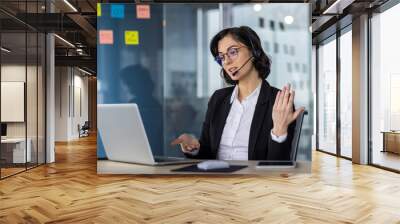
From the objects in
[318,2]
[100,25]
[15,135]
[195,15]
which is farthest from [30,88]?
[318,2]

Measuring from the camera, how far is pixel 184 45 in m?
6.04

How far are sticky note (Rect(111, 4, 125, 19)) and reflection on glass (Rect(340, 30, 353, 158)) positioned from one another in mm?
5045

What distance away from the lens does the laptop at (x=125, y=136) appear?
5875 mm

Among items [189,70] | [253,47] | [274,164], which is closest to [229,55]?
[253,47]

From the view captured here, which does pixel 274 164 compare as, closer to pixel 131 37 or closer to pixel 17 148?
pixel 131 37

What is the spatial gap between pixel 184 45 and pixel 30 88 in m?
3.11

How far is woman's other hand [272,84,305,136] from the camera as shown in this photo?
574 cm

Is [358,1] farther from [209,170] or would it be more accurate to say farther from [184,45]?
[209,170]

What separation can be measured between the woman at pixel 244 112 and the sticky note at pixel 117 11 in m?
1.40

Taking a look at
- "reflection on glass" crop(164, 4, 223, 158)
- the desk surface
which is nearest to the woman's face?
"reflection on glass" crop(164, 4, 223, 158)

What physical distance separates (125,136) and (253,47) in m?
2.27

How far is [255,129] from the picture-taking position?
5.77 meters

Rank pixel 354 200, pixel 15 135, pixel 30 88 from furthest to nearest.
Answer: pixel 30 88
pixel 15 135
pixel 354 200

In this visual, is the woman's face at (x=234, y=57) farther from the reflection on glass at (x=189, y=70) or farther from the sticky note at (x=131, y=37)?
the sticky note at (x=131, y=37)
